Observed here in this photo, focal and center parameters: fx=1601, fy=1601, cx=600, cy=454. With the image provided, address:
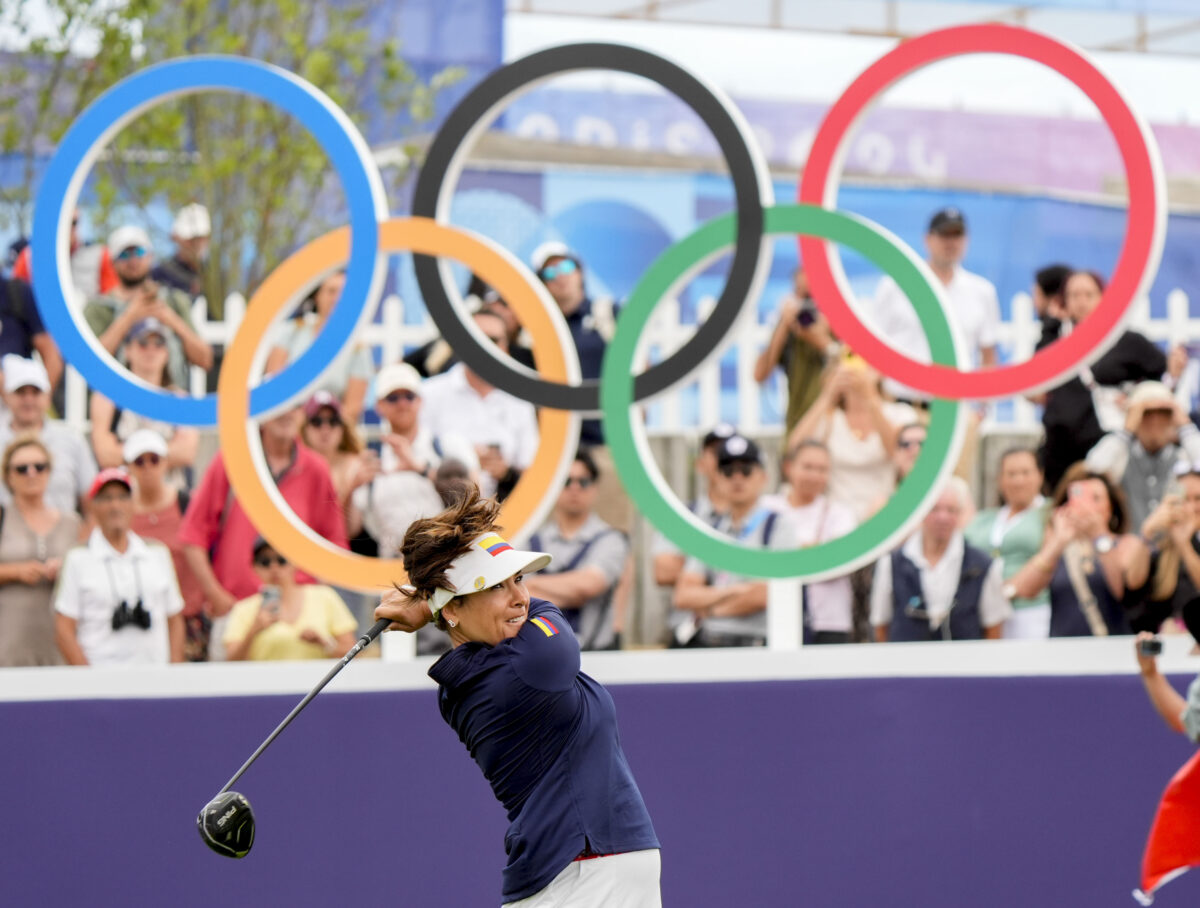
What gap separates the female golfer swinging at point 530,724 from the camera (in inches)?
148

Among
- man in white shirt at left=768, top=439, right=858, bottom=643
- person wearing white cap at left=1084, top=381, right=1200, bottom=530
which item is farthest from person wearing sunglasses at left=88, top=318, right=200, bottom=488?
person wearing white cap at left=1084, top=381, right=1200, bottom=530

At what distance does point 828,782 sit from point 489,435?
2209 mm

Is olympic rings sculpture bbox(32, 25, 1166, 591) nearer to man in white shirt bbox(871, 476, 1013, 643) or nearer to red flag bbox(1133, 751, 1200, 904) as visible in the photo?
man in white shirt bbox(871, 476, 1013, 643)

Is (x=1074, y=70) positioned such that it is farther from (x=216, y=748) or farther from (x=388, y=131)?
(x=388, y=131)

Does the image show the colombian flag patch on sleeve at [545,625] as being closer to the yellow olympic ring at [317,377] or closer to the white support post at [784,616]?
the yellow olympic ring at [317,377]

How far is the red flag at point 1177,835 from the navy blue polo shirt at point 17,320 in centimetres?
517

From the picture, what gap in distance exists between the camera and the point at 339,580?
5691 mm

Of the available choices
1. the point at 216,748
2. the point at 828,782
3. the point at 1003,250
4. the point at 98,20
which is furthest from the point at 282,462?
the point at 1003,250

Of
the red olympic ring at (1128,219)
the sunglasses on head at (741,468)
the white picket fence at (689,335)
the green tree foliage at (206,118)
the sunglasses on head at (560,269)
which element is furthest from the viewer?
the green tree foliage at (206,118)

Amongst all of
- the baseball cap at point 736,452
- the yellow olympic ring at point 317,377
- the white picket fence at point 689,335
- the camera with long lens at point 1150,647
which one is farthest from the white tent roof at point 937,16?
the camera with long lens at point 1150,647

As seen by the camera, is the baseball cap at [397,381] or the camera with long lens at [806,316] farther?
the camera with long lens at [806,316]

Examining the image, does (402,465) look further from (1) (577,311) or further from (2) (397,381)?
(1) (577,311)

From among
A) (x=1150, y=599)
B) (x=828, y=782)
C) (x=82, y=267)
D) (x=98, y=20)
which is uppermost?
(x=98, y=20)

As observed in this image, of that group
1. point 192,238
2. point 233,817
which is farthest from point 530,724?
Result: point 192,238
